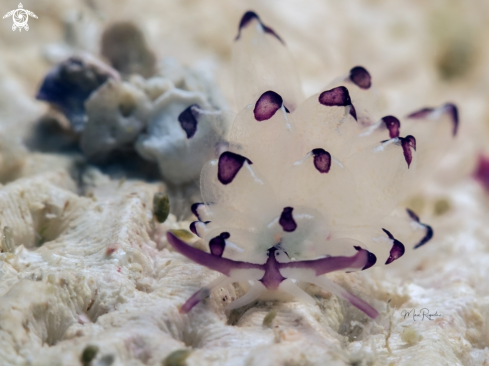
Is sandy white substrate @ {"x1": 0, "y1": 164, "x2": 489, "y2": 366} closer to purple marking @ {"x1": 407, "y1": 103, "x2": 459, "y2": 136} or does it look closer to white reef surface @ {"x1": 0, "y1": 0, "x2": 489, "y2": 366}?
white reef surface @ {"x1": 0, "y1": 0, "x2": 489, "y2": 366}

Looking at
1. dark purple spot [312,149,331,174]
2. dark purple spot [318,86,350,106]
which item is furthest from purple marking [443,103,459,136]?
dark purple spot [312,149,331,174]

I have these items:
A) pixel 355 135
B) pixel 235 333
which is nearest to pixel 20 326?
pixel 235 333

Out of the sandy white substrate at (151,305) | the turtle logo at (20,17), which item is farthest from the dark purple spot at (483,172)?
the turtle logo at (20,17)

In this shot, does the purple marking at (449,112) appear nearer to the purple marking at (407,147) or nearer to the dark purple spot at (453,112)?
the dark purple spot at (453,112)

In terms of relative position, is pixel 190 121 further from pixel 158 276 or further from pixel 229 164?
pixel 158 276

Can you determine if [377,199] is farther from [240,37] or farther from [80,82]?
[80,82]
